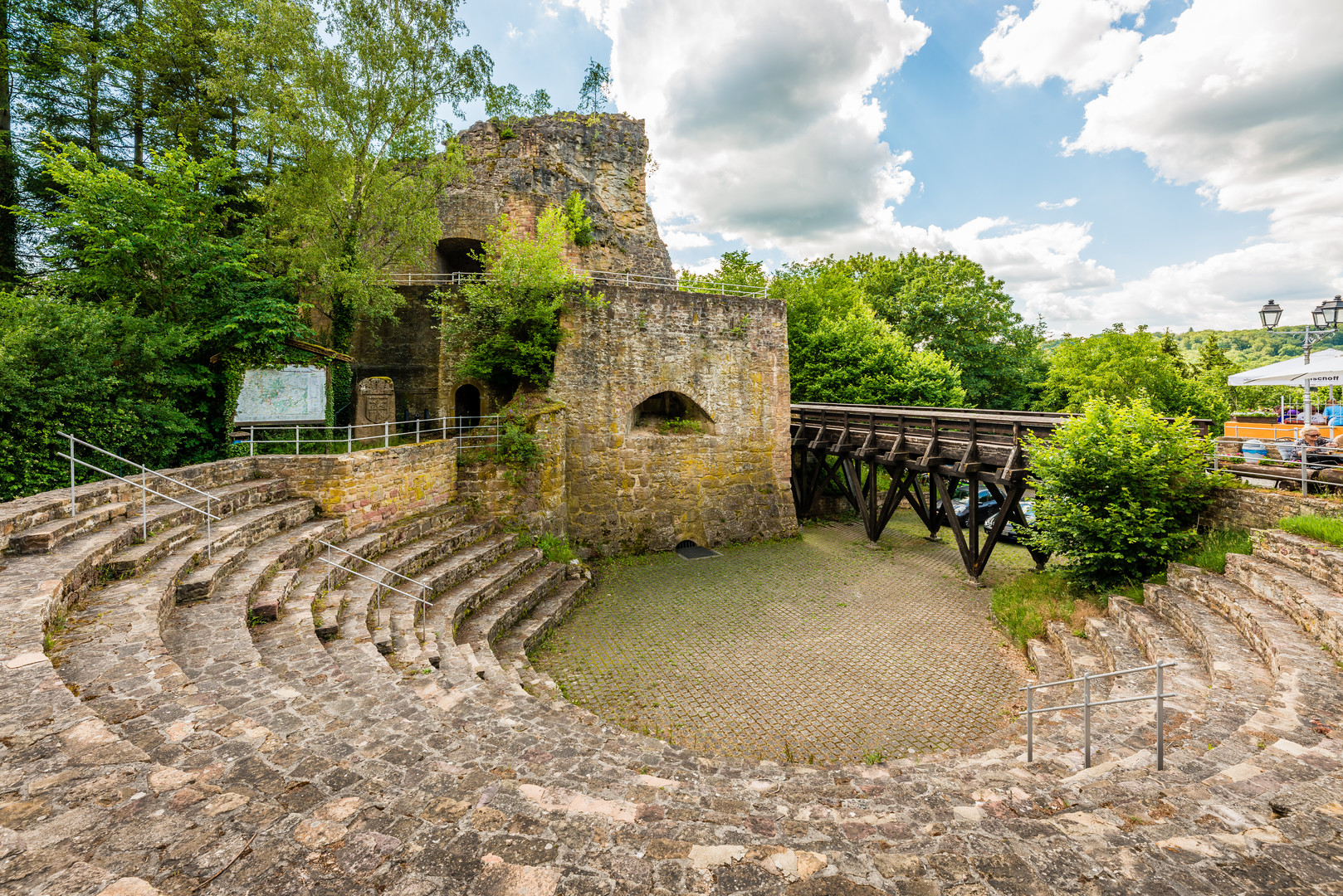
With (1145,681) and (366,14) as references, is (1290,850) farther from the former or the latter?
(366,14)

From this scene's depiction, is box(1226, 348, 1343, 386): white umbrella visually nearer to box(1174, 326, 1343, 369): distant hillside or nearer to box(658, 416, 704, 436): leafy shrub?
box(658, 416, 704, 436): leafy shrub

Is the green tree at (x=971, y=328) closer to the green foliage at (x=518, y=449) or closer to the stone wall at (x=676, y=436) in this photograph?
the stone wall at (x=676, y=436)

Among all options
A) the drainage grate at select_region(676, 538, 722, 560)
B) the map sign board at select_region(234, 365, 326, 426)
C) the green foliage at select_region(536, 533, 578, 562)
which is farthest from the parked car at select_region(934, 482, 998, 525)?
the map sign board at select_region(234, 365, 326, 426)

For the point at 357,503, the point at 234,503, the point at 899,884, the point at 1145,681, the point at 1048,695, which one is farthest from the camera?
the point at 357,503

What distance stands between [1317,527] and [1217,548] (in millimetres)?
1207

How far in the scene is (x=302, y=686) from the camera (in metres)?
4.33

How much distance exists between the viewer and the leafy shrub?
1392cm

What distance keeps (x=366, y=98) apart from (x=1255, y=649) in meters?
15.4

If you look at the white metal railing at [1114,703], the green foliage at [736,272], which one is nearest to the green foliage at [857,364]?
the green foliage at [736,272]

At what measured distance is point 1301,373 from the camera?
834 centimetres

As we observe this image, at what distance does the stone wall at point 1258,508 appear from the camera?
650 centimetres

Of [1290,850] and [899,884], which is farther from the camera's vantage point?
[1290,850]

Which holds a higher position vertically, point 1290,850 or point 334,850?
point 334,850

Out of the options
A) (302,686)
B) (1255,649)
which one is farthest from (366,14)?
(1255,649)
